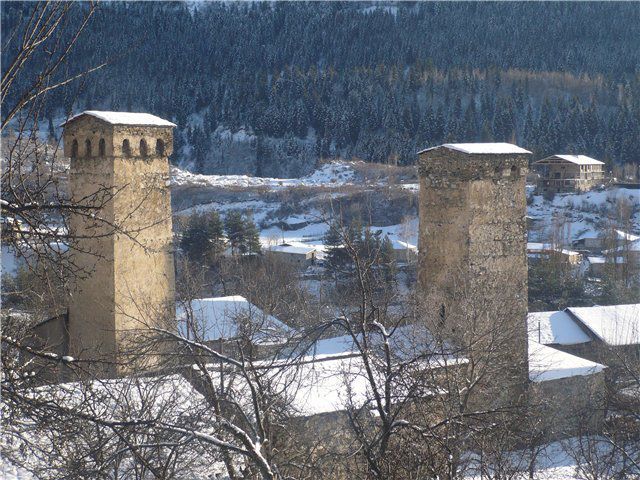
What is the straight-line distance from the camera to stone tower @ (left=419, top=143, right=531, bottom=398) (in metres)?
10.6

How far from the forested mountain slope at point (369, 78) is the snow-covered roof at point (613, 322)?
2843cm

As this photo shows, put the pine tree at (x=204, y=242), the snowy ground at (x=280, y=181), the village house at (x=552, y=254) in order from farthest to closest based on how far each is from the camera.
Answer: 1. the snowy ground at (x=280, y=181)
2. the village house at (x=552, y=254)
3. the pine tree at (x=204, y=242)

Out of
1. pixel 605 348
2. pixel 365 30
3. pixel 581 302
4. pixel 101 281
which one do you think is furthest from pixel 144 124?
pixel 365 30

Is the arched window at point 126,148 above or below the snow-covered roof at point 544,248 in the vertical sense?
above

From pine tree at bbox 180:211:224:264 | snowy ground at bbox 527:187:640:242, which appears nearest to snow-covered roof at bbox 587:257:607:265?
snowy ground at bbox 527:187:640:242

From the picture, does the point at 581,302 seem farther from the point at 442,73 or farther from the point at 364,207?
the point at 442,73

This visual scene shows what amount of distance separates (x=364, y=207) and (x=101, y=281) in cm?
2769

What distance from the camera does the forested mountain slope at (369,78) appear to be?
6144 centimetres

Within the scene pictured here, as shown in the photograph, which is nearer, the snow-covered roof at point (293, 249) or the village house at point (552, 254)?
the village house at point (552, 254)

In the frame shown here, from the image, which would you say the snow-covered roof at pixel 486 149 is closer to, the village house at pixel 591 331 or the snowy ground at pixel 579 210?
the village house at pixel 591 331

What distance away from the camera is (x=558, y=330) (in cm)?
1939

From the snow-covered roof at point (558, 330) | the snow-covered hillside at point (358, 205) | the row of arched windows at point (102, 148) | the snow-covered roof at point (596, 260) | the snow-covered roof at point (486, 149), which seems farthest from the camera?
the snow-covered hillside at point (358, 205)

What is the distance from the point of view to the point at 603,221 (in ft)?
123

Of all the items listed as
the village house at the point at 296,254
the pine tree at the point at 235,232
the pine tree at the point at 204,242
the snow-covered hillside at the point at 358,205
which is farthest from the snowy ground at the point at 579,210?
the pine tree at the point at 204,242
